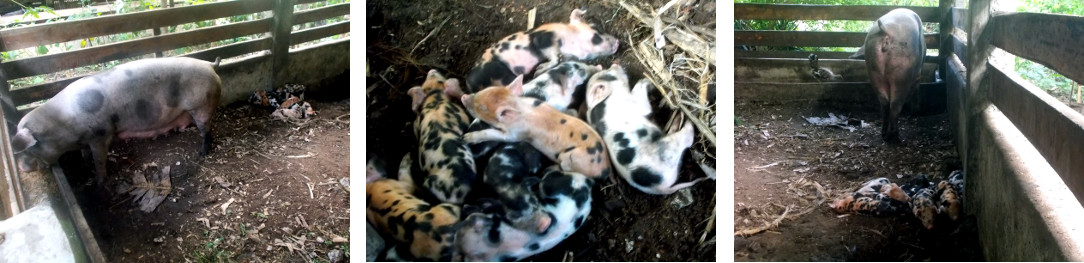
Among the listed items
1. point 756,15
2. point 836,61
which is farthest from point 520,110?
point 836,61

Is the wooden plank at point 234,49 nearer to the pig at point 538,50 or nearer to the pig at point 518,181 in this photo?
the pig at point 538,50

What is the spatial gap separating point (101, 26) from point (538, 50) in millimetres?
976

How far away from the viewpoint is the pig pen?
170cm

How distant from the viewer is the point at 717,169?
5.27ft

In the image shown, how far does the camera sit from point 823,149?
5.92 ft

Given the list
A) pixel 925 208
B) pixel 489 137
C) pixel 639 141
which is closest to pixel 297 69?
pixel 489 137

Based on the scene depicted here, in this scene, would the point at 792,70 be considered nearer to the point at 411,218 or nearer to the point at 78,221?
the point at 411,218

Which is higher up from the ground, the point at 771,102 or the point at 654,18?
the point at 654,18

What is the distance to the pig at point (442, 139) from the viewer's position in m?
1.54

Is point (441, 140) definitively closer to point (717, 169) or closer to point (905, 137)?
point (717, 169)

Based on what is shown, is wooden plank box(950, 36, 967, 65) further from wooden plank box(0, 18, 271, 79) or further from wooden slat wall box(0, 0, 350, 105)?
wooden plank box(0, 18, 271, 79)

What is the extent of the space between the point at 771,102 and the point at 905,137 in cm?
32

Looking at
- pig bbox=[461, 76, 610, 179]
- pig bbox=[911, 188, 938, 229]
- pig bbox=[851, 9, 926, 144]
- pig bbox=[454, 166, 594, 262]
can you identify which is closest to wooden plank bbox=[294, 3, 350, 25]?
pig bbox=[461, 76, 610, 179]

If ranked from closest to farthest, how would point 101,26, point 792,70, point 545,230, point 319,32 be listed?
point 545,230 → point 101,26 → point 319,32 → point 792,70
